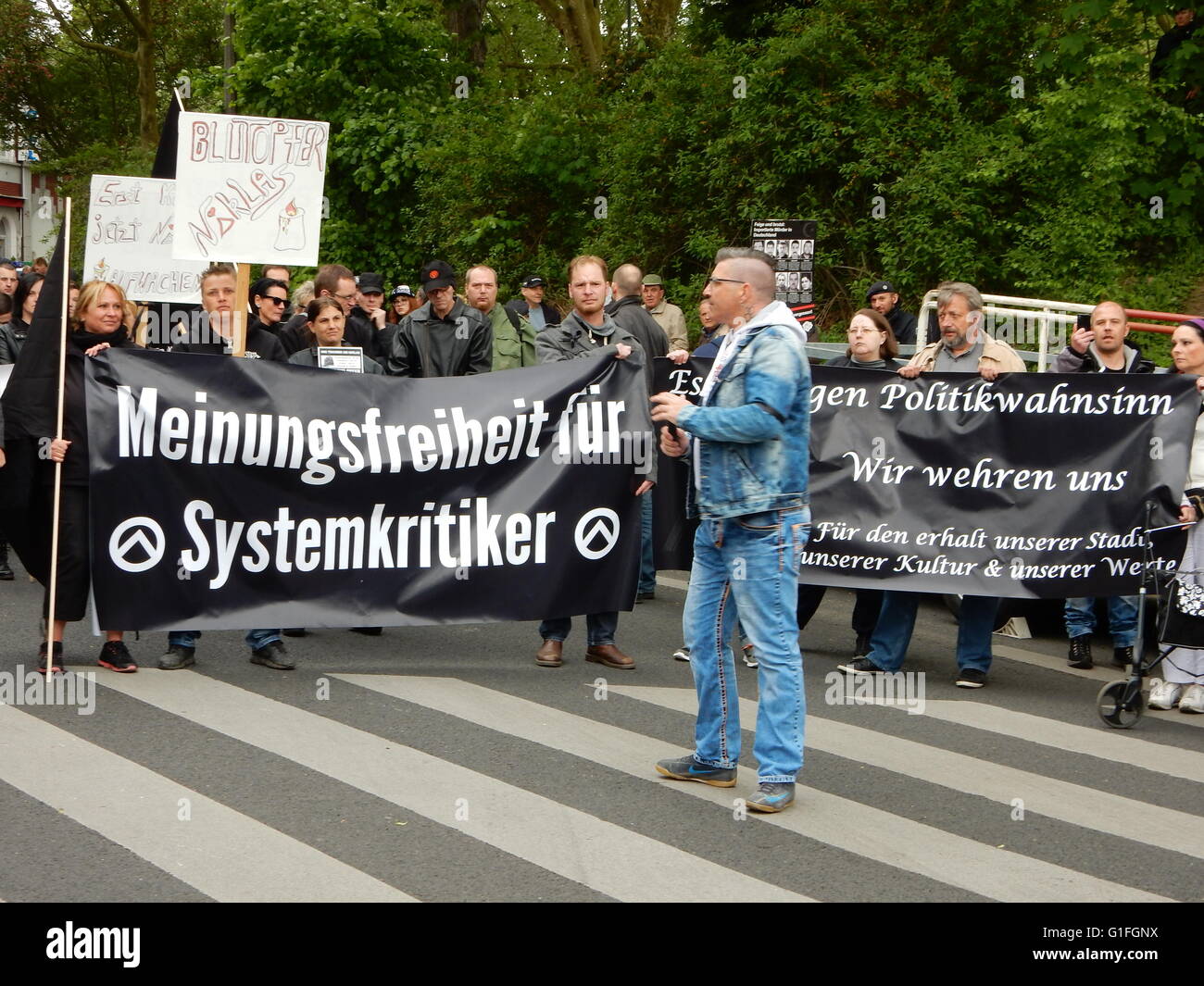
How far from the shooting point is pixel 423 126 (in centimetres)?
2531

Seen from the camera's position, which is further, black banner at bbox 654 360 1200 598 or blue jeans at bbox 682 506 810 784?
black banner at bbox 654 360 1200 598

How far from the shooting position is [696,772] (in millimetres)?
6223

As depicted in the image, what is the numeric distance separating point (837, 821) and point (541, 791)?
45.3 inches

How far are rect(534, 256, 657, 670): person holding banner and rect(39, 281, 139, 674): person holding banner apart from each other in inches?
87.1

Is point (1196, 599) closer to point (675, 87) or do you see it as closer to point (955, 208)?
point (955, 208)

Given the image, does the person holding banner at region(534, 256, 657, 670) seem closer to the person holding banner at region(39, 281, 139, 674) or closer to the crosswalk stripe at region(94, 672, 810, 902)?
the crosswalk stripe at region(94, 672, 810, 902)

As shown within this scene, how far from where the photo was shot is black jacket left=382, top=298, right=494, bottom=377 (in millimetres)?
10195

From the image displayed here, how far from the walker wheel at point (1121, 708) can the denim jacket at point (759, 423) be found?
2317 mm

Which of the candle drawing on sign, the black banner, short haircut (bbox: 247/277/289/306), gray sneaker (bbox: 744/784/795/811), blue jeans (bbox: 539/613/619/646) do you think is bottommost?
gray sneaker (bbox: 744/784/795/811)

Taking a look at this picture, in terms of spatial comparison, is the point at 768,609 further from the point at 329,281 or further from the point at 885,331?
the point at 329,281

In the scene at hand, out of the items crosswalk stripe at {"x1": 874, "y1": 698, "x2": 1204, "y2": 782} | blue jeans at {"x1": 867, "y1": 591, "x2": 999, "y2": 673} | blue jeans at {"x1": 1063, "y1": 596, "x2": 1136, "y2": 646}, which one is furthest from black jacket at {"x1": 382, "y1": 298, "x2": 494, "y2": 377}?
blue jeans at {"x1": 1063, "y1": 596, "x2": 1136, "y2": 646}

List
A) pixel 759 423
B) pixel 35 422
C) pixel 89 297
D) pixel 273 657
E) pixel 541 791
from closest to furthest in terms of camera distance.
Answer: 1. pixel 759 423
2. pixel 541 791
3. pixel 35 422
4. pixel 89 297
5. pixel 273 657

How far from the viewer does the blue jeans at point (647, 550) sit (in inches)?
390

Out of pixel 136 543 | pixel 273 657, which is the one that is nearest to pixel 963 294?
pixel 273 657
